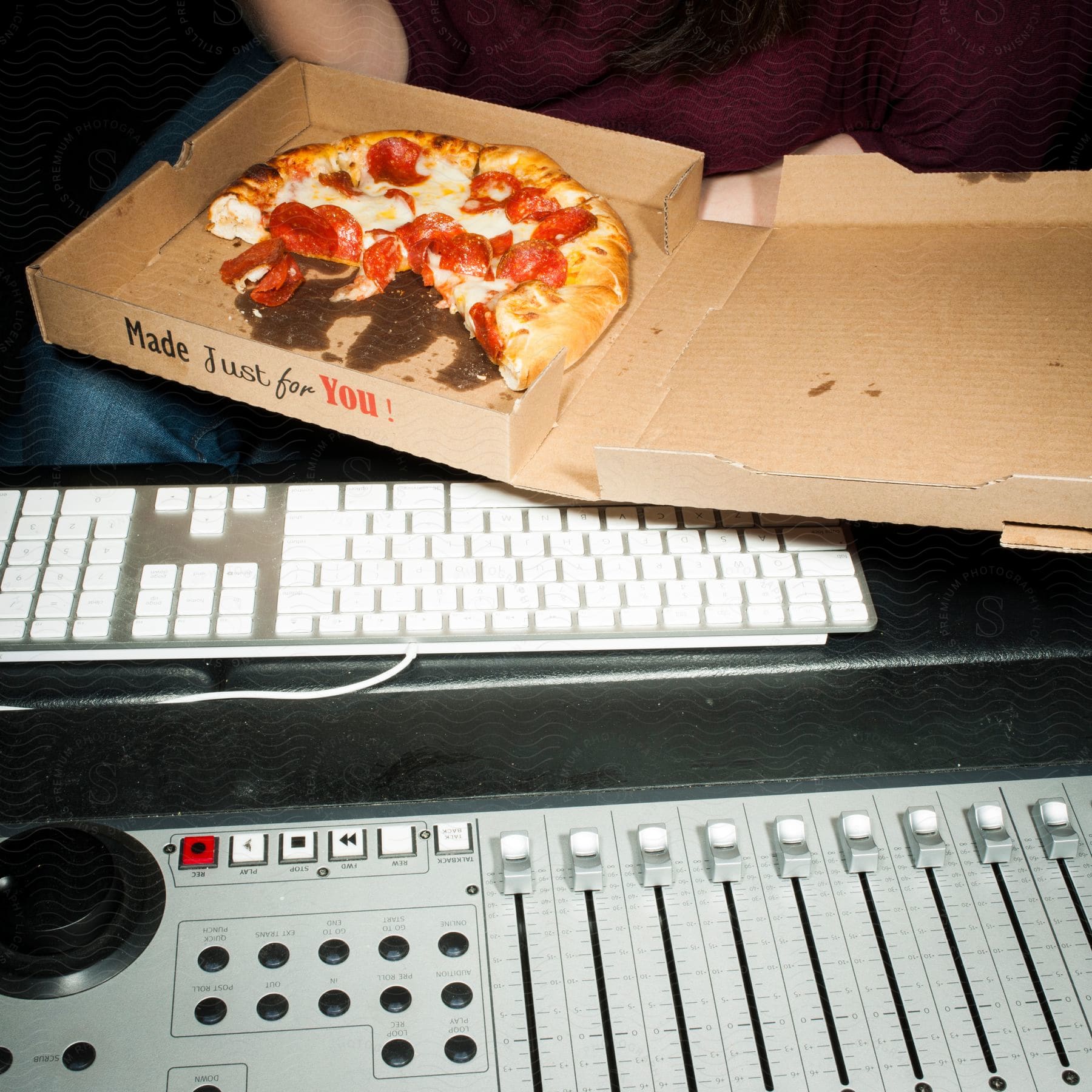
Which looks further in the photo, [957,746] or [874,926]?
[957,746]

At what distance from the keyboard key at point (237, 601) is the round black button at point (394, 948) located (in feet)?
1.02

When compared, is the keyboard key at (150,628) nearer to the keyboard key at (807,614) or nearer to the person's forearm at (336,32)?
the keyboard key at (807,614)

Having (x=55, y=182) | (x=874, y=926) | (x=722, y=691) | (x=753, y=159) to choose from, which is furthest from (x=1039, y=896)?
(x=55, y=182)

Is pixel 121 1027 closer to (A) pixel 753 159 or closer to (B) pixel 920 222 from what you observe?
(B) pixel 920 222

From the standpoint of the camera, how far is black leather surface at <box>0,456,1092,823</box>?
2.62 ft

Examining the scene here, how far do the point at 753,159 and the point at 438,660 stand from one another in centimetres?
83

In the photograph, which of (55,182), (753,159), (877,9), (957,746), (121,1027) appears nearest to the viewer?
(121,1027)

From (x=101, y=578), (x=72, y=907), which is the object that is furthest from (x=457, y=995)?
(x=101, y=578)

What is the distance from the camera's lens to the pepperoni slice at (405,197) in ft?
3.82

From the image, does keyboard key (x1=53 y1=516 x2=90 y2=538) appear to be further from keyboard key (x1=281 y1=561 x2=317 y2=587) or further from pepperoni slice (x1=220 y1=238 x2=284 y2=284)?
pepperoni slice (x1=220 y1=238 x2=284 y2=284)

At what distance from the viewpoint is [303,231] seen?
1.08 meters

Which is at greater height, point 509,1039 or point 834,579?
point 834,579

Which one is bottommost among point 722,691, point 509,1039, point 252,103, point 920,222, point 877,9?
point 509,1039

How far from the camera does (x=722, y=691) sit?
880mm
